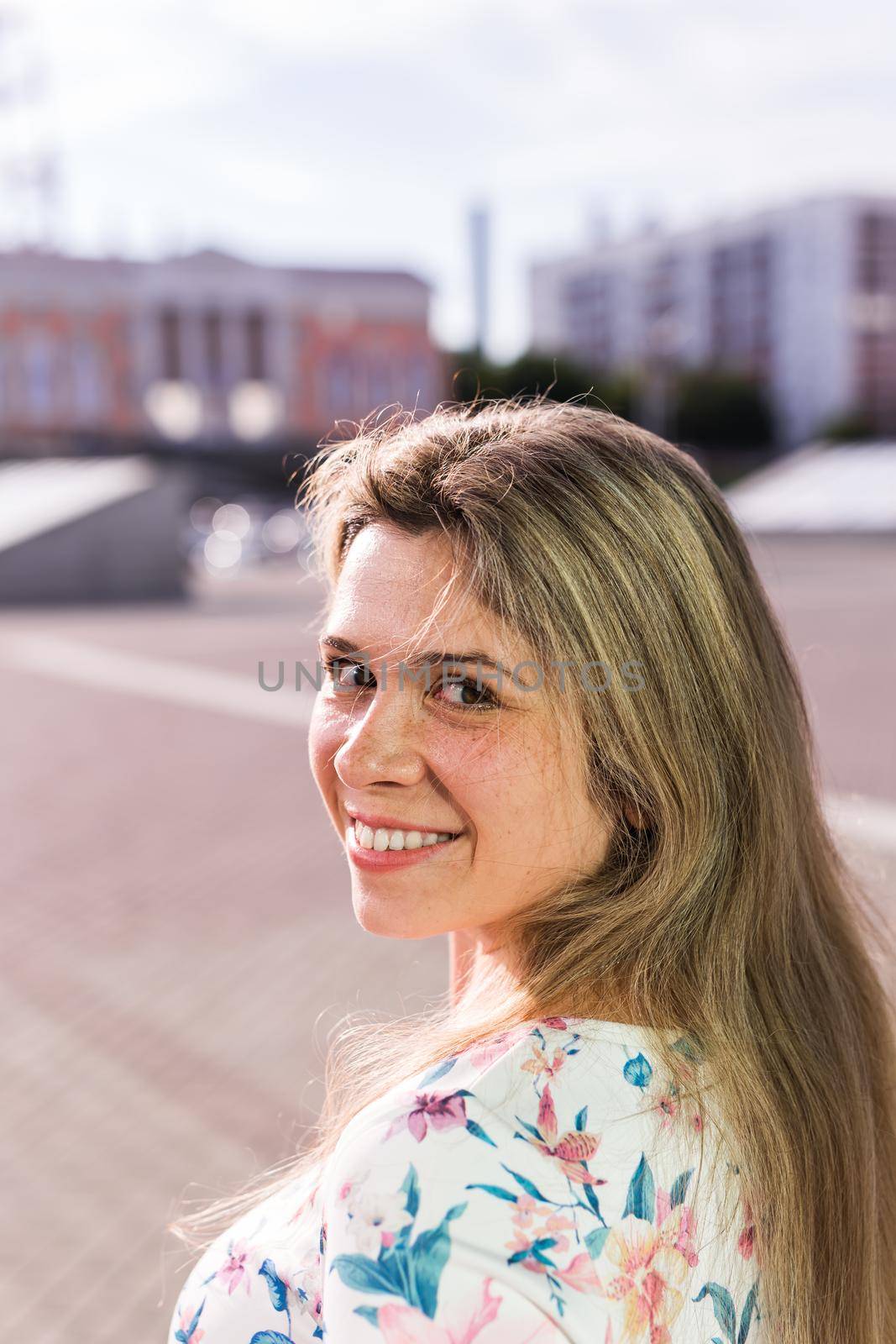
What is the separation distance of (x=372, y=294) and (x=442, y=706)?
62.9 m

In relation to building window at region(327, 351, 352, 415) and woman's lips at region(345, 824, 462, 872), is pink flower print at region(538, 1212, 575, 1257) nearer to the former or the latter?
woman's lips at region(345, 824, 462, 872)

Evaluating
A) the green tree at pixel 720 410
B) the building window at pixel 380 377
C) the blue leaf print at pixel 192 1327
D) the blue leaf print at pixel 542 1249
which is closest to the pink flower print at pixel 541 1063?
the blue leaf print at pixel 542 1249

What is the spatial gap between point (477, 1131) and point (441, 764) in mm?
385

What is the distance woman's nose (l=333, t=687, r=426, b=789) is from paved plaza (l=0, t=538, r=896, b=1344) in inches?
25.9

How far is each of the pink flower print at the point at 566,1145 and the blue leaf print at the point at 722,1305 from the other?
0.19 meters

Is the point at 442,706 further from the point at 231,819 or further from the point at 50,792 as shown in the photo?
the point at 50,792

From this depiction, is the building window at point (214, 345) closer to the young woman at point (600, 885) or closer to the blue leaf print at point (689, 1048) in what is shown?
the young woman at point (600, 885)

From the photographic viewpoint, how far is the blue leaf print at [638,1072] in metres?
1.00

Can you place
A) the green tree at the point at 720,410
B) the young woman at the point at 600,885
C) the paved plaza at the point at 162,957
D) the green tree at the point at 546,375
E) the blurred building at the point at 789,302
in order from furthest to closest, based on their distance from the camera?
the blurred building at the point at 789,302, the green tree at the point at 720,410, the green tree at the point at 546,375, the paved plaza at the point at 162,957, the young woman at the point at 600,885

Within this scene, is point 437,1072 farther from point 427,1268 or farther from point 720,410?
→ point 720,410

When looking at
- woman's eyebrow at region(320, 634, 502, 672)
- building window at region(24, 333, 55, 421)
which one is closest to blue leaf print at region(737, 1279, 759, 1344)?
woman's eyebrow at region(320, 634, 502, 672)

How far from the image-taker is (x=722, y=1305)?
3.51 feet

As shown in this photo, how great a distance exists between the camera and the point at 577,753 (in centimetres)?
118

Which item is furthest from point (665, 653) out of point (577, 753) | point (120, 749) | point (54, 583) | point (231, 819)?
point (54, 583)
